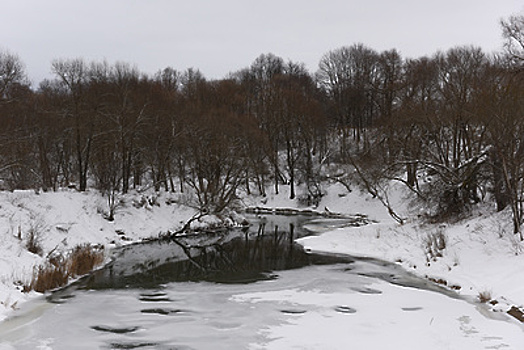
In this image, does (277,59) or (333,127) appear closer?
(333,127)

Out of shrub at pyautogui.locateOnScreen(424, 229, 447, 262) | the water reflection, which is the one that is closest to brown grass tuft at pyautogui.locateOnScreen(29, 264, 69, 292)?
the water reflection

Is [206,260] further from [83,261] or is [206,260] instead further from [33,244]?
[33,244]

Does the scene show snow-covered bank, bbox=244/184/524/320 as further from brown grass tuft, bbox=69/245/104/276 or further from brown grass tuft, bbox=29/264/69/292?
brown grass tuft, bbox=29/264/69/292

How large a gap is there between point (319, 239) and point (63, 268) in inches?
517

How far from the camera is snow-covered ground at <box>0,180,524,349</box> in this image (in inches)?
481

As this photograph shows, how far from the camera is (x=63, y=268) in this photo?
15.1 m

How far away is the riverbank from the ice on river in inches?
48.9

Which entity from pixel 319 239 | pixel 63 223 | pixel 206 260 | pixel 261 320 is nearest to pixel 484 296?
pixel 261 320

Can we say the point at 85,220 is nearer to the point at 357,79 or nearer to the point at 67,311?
the point at 67,311

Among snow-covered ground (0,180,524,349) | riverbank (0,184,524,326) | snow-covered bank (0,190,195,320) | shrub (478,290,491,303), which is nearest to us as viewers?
shrub (478,290,491,303)

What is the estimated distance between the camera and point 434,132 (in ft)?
85.2

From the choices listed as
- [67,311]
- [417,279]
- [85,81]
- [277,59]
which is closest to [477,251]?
[417,279]

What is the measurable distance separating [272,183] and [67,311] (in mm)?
40165

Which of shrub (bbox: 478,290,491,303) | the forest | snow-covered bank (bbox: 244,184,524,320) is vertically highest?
the forest
